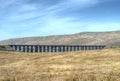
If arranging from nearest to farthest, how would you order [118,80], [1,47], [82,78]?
[118,80]
[82,78]
[1,47]

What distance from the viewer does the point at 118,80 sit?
74.6 ft

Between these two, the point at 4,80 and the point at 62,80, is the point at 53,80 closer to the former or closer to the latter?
the point at 62,80

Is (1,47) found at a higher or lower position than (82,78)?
lower

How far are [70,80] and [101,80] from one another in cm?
248

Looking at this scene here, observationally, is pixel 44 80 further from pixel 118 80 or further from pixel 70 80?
pixel 118 80

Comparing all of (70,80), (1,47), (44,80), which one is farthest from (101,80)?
(1,47)

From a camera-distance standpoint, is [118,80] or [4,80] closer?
[118,80]

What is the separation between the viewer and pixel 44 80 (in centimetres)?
2409

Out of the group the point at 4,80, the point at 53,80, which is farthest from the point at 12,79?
the point at 53,80

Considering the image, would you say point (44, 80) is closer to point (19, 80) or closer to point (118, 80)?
point (19, 80)

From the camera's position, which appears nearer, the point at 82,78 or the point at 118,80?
the point at 118,80

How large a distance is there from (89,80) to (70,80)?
5.22 feet

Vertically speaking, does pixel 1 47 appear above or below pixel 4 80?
below

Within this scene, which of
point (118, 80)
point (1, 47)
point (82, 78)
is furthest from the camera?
point (1, 47)
